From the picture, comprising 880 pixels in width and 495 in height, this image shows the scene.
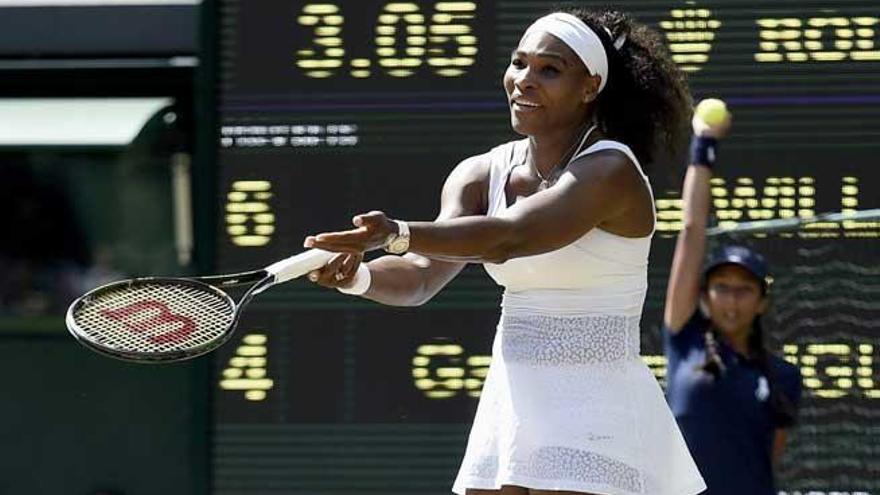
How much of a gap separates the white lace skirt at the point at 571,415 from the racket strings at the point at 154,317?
513mm

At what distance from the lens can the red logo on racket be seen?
3.64m

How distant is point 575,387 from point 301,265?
1.75 ft

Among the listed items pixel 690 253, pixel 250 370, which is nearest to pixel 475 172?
pixel 690 253

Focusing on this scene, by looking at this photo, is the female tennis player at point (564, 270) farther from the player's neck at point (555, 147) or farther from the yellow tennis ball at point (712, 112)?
the yellow tennis ball at point (712, 112)

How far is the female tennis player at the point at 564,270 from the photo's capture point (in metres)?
3.54

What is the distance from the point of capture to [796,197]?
580 centimetres

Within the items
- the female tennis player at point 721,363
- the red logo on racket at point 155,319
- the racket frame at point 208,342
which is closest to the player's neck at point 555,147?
the racket frame at point 208,342

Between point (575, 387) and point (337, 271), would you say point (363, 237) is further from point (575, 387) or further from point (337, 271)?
point (575, 387)

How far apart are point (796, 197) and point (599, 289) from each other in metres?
2.23

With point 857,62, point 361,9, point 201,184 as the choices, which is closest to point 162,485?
point 201,184

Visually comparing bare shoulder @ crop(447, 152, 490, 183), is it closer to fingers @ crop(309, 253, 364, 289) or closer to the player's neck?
the player's neck

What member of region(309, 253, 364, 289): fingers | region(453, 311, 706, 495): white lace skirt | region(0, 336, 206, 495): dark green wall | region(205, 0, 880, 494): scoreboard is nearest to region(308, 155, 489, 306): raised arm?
region(309, 253, 364, 289): fingers

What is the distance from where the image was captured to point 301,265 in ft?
11.7

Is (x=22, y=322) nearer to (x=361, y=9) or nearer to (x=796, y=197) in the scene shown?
(x=361, y=9)
